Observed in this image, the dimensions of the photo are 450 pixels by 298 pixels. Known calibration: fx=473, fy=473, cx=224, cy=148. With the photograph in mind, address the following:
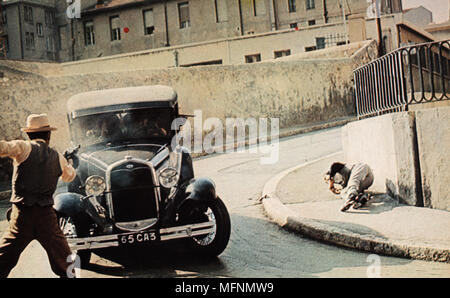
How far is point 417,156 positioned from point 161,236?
12.9ft

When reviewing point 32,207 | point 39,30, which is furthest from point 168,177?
point 39,30

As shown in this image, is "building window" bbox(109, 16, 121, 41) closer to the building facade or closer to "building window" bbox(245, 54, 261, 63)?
the building facade

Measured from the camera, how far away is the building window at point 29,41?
4244 cm

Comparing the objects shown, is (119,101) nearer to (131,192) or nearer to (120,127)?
(120,127)

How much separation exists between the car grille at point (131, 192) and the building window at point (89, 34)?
117 ft

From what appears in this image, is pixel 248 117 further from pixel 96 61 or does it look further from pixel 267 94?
pixel 96 61

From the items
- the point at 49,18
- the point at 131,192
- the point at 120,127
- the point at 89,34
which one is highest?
the point at 49,18

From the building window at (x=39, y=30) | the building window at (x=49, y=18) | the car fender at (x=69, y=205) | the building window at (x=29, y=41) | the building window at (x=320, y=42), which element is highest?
the building window at (x=49, y=18)

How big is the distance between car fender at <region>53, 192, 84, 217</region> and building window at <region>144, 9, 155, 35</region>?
32.4 meters

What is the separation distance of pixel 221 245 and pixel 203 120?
16.0 metres

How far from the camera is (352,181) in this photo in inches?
273

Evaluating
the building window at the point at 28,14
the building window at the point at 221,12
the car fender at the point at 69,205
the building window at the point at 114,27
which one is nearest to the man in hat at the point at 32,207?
the car fender at the point at 69,205

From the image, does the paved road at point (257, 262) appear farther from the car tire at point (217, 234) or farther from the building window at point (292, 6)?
the building window at point (292, 6)
